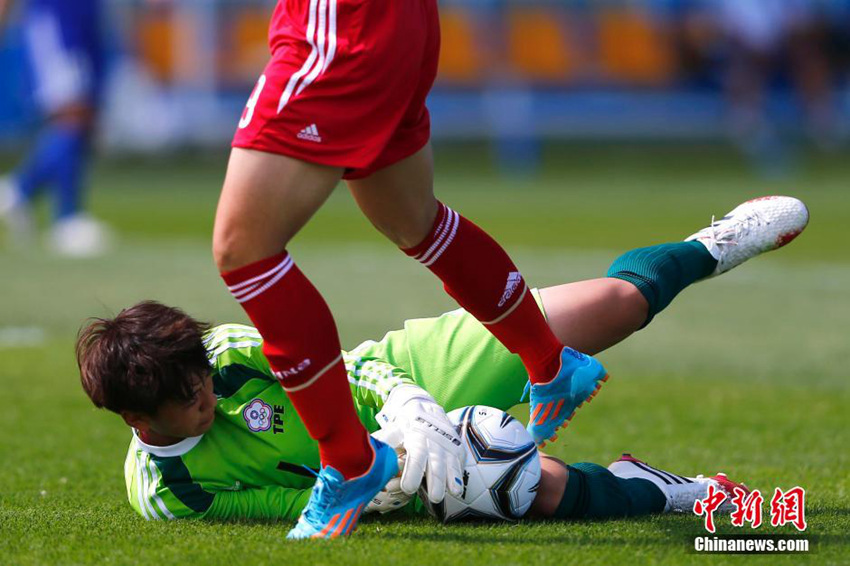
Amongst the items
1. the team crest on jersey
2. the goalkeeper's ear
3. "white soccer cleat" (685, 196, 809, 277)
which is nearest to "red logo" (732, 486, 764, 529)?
"white soccer cleat" (685, 196, 809, 277)

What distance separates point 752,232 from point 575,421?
137 centimetres

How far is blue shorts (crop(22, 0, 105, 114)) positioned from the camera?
11.1m

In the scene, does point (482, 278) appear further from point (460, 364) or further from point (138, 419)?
point (138, 419)

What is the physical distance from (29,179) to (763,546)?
9058 millimetres

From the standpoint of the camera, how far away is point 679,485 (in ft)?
11.6

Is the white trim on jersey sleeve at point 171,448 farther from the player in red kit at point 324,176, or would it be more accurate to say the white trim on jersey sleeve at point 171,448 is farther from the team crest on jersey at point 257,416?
the player in red kit at point 324,176

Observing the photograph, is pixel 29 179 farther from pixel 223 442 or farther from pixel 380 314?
pixel 223 442

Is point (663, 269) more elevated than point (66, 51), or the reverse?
point (66, 51)

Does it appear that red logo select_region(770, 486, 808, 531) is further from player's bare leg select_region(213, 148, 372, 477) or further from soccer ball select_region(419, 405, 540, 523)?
player's bare leg select_region(213, 148, 372, 477)

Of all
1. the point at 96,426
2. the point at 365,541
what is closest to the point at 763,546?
the point at 365,541

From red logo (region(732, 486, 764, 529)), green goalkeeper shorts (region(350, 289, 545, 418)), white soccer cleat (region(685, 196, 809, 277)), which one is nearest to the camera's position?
red logo (region(732, 486, 764, 529))

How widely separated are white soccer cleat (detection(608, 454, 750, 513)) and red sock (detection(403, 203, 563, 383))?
33 cm

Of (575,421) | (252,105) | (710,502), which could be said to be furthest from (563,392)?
(575,421)

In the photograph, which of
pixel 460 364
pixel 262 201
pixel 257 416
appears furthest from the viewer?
pixel 460 364
